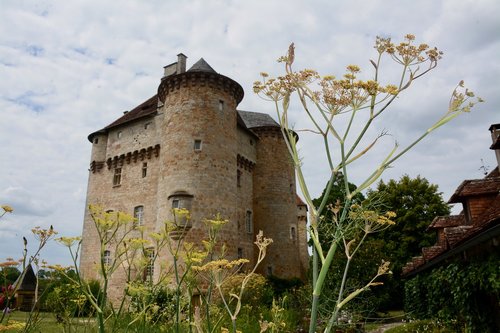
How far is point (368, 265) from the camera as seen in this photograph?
63.9 ft

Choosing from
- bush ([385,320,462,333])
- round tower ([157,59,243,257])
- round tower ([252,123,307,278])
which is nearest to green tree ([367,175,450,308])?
round tower ([252,123,307,278])

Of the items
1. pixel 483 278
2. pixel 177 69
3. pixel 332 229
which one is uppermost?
pixel 177 69

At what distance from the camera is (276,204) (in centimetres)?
2684

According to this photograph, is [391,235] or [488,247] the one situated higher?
[391,235]

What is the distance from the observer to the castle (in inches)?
811

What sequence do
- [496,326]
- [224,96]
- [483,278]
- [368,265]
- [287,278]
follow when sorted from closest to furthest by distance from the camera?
1. [483,278]
2. [496,326]
3. [368,265]
4. [224,96]
5. [287,278]

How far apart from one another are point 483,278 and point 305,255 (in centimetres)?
3695

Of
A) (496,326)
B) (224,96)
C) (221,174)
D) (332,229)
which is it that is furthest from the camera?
(224,96)

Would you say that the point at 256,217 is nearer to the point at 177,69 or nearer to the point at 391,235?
the point at 391,235

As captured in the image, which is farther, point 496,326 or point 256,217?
point 256,217

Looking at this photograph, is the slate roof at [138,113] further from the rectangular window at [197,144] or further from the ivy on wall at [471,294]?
the ivy on wall at [471,294]

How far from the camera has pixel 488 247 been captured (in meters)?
8.08

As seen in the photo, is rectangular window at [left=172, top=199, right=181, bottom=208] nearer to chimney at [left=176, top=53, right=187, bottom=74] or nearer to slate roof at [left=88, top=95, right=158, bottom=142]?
slate roof at [left=88, top=95, right=158, bottom=142]

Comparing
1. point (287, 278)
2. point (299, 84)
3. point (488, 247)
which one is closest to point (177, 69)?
point (287, 278)
